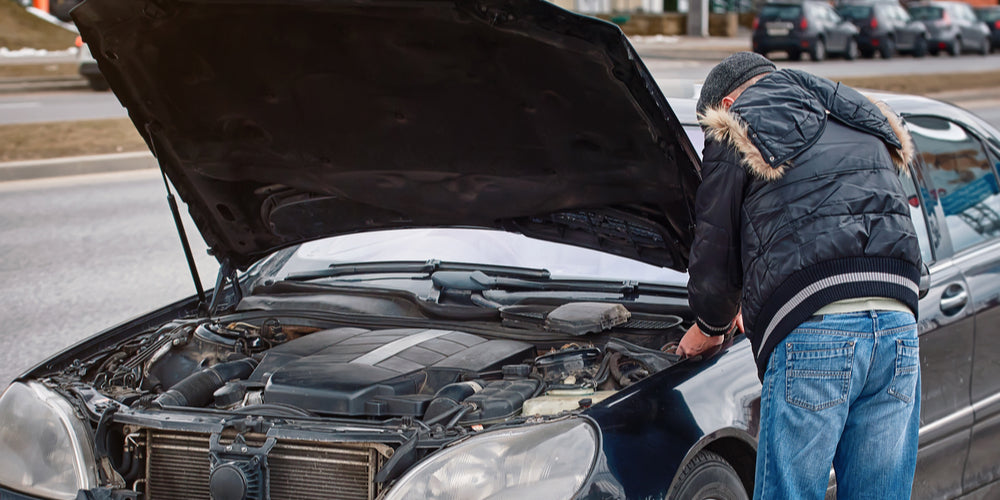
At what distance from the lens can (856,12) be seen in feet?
100

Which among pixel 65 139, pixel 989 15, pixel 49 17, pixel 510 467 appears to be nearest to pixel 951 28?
pixel 989 15

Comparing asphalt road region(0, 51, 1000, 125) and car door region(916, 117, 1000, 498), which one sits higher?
car door region(916, 117, 1000, 498)

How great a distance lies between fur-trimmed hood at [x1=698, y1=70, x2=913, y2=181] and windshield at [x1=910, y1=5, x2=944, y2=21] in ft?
108

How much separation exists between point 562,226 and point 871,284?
132 centimetres

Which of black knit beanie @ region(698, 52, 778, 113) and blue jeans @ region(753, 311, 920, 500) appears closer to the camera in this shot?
blue jeans @ region(753, 311, 920, 500)

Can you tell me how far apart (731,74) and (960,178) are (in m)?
2.01

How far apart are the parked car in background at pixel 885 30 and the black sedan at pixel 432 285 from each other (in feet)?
90.8

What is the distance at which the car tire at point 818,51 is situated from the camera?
1085 inches

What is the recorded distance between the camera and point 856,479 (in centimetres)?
260

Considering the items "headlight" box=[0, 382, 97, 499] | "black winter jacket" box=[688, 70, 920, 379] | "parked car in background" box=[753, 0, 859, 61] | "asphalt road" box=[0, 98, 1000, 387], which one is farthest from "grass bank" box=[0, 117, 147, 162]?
"parked car in background" box=[753, 0, 859, 61]

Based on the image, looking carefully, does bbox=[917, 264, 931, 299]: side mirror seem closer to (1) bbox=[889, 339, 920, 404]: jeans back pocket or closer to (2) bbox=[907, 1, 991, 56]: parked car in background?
(1) bbox=[889, 339, 920, 404]: jeans back pocket

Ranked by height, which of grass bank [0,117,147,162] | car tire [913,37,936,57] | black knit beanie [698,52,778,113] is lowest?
car tire [913,37,936,57]

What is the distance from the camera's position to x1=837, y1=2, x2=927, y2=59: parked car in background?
29.9 metres

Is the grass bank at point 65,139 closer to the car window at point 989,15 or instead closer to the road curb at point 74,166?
the road curb at point 74,166
